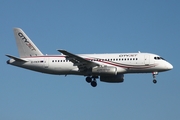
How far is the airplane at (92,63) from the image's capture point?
221 feet

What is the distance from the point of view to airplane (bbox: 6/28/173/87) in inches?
2648

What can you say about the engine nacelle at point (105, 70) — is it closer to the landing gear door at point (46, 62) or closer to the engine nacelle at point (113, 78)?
the engine nacelle at point (113, 78)

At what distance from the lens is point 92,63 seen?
6769 cm

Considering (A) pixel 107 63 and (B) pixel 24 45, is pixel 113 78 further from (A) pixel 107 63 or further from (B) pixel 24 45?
(B) pixel 24 45

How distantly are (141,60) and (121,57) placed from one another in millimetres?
3022

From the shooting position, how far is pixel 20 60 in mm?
71875

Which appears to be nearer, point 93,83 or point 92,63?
point 92,63

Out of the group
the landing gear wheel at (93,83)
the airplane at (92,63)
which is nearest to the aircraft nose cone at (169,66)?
the airplane at (92,63)

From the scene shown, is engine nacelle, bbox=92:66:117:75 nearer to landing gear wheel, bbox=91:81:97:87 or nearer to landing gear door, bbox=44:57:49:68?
landing gear wheel, bbox=91:81:97:87

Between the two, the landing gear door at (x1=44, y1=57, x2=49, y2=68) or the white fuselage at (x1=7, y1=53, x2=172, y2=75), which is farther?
the landing gear door at (x1=44, y1=57, x2=49, y2=68)

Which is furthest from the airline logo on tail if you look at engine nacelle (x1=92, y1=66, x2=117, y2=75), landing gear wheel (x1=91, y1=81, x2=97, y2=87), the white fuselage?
engine nacelle (x1=92, y1=66, x2=117, y2=75)

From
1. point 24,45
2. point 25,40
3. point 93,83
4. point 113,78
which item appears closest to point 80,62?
point 93,83

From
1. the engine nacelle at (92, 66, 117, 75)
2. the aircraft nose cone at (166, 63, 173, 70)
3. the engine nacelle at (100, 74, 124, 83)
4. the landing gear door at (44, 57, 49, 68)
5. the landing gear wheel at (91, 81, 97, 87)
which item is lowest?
the landing gear wheel at (91, 81, 97, 87)

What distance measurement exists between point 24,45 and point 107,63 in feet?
48.1
